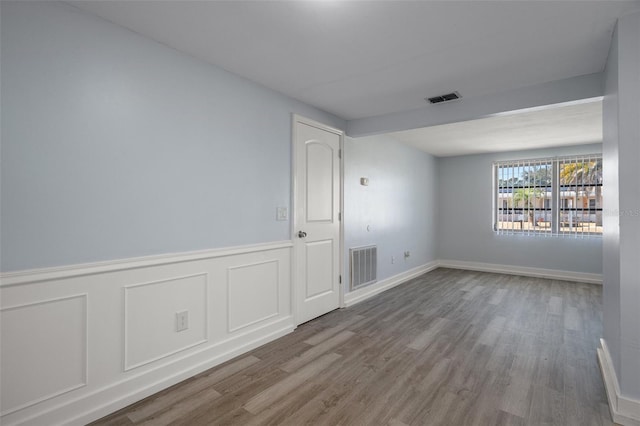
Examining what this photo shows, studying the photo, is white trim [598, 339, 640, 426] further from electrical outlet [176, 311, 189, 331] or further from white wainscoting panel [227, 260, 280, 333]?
electrical outlet [176, 311, 189, 331]

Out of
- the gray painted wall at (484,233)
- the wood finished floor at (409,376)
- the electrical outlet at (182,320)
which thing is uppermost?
the gray painted wall at (484,233)

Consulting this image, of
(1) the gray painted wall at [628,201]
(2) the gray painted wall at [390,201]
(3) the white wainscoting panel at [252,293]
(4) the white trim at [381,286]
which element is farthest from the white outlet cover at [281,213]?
(1) the gray painted wall at [628,201]

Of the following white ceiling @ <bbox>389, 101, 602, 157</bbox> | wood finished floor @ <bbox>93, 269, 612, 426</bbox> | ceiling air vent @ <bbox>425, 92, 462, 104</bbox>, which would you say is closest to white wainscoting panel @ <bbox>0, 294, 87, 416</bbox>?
wood finished floor @ <bbox>93, 269, 612, 426</bbox>

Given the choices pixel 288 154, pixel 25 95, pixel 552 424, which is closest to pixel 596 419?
pixel 552 424

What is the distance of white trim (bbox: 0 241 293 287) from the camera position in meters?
1.70

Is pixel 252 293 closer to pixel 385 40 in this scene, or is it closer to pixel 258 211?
pixel 258 211

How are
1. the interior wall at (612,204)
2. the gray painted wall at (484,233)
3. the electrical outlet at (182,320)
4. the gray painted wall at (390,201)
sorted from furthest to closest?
the gray painted wall at (484,233), the gray painted wall at (390,201), the electrical outlet at (182,320), the interior wall at (612,204)

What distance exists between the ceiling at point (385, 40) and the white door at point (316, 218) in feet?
1.90

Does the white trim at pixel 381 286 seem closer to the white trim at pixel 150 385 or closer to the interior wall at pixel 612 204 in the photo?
the white trim at pixel 150 385

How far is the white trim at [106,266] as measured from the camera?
1.70 meters

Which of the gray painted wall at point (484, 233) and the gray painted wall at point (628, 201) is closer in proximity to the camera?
the gray painted wall at point (628, 201)

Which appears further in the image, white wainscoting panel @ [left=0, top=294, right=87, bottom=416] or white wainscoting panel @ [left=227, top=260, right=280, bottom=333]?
white wainscoting panel @ [left=227, top=260, right=280, bottom=333]

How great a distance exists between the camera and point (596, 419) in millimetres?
1981

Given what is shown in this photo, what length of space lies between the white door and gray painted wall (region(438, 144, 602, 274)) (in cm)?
415
